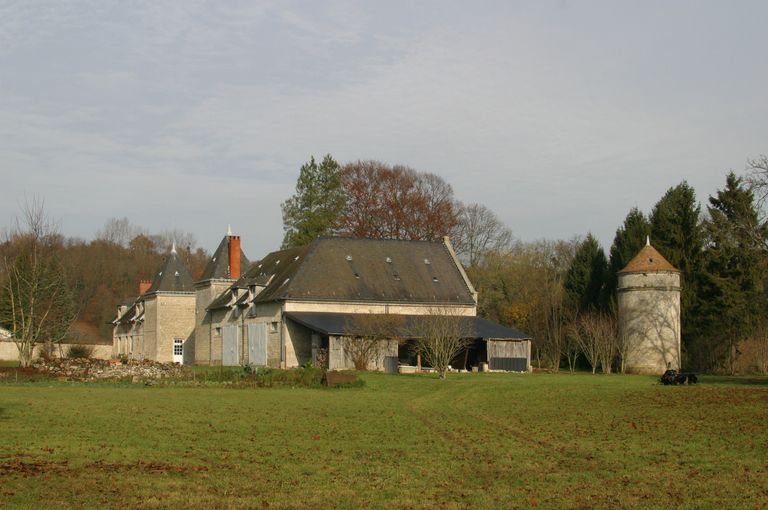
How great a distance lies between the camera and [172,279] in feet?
207

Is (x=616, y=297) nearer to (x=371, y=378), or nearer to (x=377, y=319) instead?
(x=377, y=319)

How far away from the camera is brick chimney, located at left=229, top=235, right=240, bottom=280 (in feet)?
Result: 191

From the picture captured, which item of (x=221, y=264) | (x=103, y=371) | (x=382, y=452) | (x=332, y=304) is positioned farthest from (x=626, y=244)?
(x=382, y=452)

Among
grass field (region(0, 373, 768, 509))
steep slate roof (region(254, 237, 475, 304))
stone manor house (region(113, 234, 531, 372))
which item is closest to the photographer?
grass field (region(0, 373, 768, 509))

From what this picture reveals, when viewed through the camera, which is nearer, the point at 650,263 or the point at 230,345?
the point at 650,263

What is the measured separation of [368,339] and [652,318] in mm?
14743

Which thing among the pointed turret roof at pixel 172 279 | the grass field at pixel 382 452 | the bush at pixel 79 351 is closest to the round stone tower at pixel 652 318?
the grass field at pixel 382 452

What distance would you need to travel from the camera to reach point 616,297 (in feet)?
176

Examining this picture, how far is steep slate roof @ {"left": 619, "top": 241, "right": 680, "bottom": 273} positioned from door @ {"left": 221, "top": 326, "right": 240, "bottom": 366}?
70.0 feet

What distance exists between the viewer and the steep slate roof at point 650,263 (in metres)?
47.6

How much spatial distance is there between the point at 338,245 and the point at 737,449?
124 feet

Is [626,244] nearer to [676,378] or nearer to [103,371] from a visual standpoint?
[676,378]

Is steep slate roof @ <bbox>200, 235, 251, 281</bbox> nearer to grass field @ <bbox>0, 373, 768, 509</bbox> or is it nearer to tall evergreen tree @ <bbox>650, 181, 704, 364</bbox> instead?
tall evergreen tree @ <bbox>650, 181, 704, 364</bbox>

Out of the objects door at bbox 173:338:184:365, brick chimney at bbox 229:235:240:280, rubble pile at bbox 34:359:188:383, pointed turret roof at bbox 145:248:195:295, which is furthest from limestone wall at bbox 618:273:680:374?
pointed turret roof at bbox 145:248:195:295
